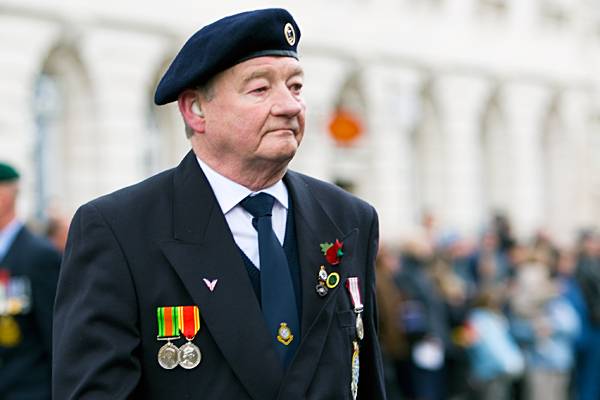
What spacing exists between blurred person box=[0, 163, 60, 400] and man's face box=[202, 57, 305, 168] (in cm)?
350

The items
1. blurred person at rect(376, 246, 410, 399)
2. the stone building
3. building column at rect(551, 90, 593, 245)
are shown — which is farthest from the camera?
building column at rect(551, 90, 593, 245)

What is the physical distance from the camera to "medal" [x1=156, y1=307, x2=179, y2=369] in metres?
3.31

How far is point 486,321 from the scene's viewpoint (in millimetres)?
12539

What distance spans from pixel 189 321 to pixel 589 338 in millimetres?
10950

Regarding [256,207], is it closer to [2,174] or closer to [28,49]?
[2,174]

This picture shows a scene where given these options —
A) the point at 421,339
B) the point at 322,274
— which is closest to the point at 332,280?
the point at 322,274

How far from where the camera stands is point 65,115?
18.8 m

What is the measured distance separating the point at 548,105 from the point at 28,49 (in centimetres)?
1567

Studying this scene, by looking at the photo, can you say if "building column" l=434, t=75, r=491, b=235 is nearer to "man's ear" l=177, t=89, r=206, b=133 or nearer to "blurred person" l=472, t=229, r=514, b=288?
"blurred person" l=472, t=229, r=514, b=288

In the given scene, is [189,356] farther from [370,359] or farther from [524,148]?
[524,148]

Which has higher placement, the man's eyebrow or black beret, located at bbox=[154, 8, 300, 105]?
black beret, located at bbox=[154, 8, 300, 105]

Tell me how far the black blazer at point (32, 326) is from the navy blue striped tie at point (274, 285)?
343 centimetres

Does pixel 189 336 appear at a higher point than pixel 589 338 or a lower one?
higher

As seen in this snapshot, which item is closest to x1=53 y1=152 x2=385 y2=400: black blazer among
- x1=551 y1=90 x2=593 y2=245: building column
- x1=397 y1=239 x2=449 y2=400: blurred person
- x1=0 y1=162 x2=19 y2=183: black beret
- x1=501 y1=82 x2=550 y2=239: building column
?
x1=0 y1=162 x2=19 y2=183: black beret
